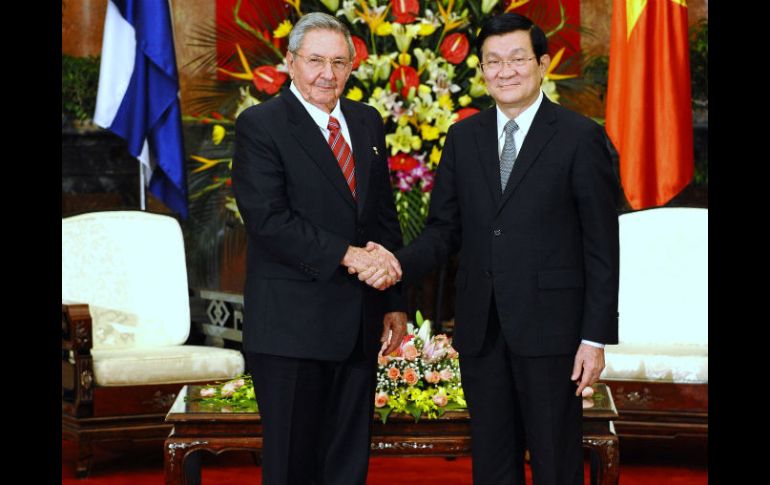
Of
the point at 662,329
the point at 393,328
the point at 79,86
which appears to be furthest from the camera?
the point at 79,86

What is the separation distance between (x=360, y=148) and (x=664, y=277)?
8.25 feet

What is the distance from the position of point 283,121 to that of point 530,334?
0.83m

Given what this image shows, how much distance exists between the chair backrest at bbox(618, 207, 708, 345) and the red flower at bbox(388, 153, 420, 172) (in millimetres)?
1231

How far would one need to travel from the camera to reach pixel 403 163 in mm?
4223

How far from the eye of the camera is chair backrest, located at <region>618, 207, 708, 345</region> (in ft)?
15.5

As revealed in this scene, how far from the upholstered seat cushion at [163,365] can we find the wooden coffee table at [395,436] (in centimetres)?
103

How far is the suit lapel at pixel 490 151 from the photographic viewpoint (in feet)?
8.44

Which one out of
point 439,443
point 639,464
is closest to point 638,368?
point 639,464

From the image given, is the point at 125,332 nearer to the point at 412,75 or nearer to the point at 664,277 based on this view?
the point at 412,75

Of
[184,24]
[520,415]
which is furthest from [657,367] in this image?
[184,24]

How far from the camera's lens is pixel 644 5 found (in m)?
5.04

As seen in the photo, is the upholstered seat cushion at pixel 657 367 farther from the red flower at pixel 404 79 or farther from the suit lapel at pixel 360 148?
the suit lapel at pixel 360 148

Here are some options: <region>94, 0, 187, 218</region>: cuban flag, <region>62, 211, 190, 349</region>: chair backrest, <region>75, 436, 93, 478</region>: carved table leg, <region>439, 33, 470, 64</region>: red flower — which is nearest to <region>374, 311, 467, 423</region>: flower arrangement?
<region>439, 33, 470, 64</region>: red flower

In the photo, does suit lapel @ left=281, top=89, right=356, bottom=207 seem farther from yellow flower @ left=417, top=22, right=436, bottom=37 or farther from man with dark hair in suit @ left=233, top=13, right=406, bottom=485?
yellow flower @ left=417, top=22, right=436, bottom=37
